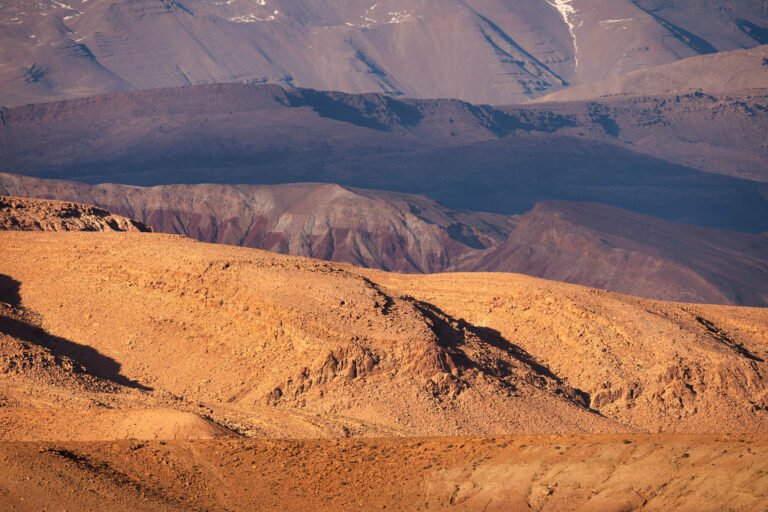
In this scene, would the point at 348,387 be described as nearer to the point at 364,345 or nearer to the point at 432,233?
the point at 364,345

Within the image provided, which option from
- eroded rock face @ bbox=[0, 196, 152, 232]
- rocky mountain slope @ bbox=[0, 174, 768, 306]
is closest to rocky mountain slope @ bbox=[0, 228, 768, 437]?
eroded rock face @ bbox=[0, 196, 152, 232]

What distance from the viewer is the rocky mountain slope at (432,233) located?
368 feet

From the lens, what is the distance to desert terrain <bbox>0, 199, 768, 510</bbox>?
20719 mm

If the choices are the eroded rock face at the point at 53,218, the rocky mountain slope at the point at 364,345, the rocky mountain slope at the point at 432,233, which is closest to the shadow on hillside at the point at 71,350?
the rocky mountain slope at the point at 364,345

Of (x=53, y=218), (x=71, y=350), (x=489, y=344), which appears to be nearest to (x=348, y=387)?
(x=489, y=344)

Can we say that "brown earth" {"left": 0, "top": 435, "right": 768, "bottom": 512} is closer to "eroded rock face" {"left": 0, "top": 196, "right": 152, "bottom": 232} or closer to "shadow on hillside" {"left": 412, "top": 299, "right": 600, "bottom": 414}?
"shadow on hillside" {"left": 412, "top": 299, "right": 600, "bottom": 414}

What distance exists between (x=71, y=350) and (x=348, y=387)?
833 cm

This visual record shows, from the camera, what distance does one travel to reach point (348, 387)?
→ 33.3m

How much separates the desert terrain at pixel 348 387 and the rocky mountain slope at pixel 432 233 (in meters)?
67.2

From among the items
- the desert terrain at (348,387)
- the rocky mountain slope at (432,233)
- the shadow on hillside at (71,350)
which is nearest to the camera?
the desert terrain at (348,387)

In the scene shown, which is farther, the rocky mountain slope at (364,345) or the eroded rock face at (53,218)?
the eroded rock face at (53,218)

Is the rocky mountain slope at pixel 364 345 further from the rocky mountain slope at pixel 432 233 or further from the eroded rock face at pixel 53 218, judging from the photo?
the rocky mountain slope at pixel 432 233

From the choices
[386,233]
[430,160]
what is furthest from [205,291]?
[430,160]

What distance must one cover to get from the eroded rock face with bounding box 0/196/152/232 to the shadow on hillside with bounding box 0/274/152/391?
37.8 feet
